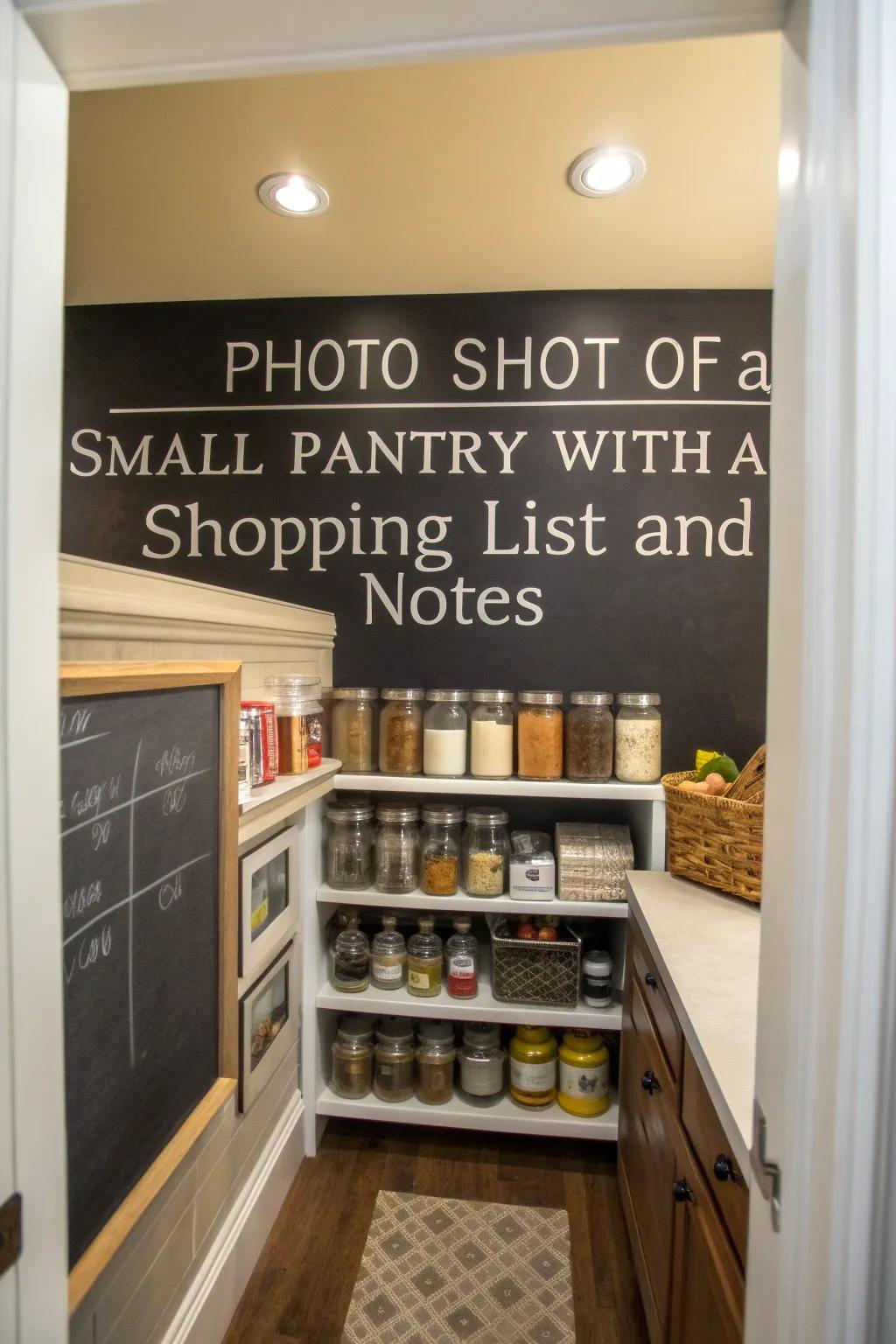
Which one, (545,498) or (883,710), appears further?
(545,498)

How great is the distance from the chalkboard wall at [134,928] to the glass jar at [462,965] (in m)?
0.84

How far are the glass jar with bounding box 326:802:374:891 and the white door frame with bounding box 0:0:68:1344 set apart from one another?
1382 mm

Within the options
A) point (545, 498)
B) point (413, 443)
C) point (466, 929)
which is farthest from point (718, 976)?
point (413, 443)

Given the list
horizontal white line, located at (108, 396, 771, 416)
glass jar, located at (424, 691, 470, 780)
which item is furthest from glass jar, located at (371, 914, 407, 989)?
horizontal white line, located at (108, 396, 771, 416)

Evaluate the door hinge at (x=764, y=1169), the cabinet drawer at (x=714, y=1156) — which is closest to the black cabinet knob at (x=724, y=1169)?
the cabinet drawer at (x=714, y=1156)

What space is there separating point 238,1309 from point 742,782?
Result: 164 centimetres

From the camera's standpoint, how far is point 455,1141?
2053 mm

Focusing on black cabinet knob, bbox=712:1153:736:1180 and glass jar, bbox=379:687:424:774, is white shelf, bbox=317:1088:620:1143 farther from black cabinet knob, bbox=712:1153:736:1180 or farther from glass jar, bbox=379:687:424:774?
black cabinet knob, bbox=712:1153:736:1180

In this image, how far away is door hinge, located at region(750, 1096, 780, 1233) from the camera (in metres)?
0.58

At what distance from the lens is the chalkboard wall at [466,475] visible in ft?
6.89

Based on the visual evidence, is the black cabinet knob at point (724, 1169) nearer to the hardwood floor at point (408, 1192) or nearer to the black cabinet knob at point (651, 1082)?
the black cabinet knob at point (651, 1082)

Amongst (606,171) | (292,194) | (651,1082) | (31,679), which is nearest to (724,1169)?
(651,1082)

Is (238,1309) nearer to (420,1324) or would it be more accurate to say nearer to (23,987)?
(420,1324)

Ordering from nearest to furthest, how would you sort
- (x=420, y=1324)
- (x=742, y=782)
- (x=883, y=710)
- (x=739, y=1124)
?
(x=883, y=710)
(x=739, y=1124)
(x=420, y=1324)
(x=742, y=782)
